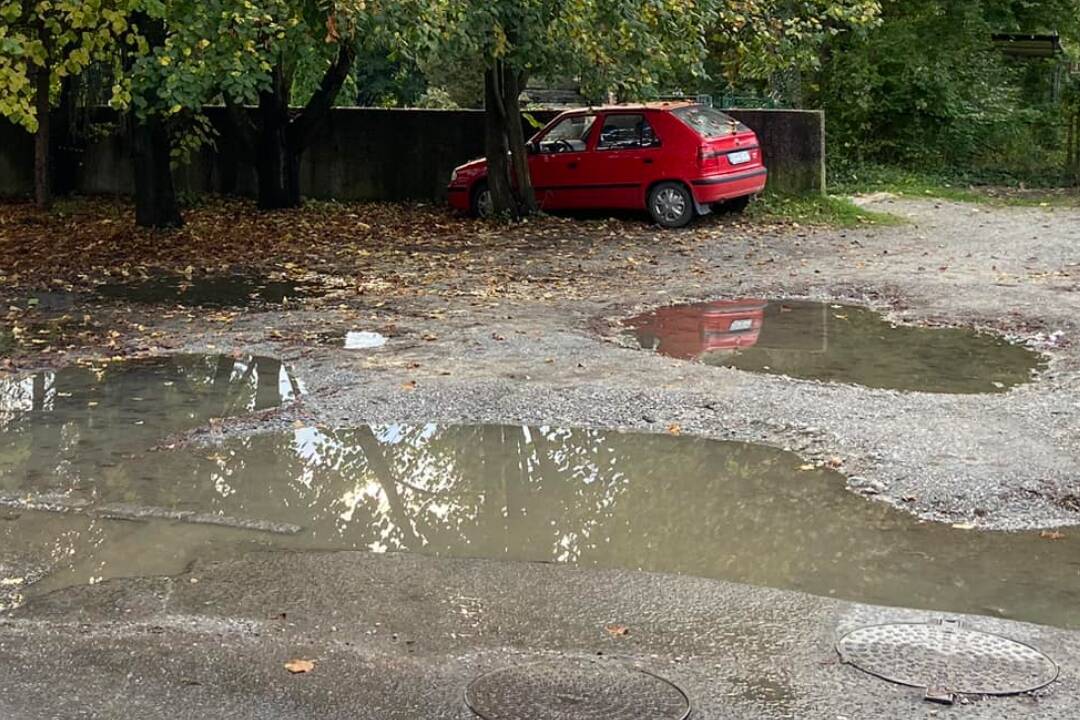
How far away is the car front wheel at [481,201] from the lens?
65.4 ft

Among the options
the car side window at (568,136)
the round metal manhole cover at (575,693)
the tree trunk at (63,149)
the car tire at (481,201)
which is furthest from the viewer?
the tree trunk at (63,149)

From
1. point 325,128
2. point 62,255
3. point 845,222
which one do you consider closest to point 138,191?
point 62,255

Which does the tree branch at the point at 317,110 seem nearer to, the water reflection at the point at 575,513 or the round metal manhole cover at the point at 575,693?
the water reflection at the point at 575,513

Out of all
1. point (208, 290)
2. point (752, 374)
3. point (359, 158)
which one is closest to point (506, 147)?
→ point (359, 158)

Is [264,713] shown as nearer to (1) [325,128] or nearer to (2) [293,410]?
(2) [293,410]

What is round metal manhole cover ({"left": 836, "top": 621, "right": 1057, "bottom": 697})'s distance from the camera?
4.56 meters

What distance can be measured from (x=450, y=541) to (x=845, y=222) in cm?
1337

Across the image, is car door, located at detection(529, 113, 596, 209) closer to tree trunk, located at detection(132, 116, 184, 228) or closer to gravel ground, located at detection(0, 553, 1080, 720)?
tree trunk, located at detection(132, 116, 184, 228)

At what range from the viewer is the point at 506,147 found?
19234 mm

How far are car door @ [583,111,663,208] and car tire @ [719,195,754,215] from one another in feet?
4.93

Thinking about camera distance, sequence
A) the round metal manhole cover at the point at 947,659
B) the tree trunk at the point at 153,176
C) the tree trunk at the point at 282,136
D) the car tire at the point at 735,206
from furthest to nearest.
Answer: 1. the tree trunk at the point at 282,136
2. the car tire at the point at 735,206
3. the tree trunk at the point at 153,176
4. the round metal manhole cover at the point at 947,659

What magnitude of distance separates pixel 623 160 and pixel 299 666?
46.8 ft

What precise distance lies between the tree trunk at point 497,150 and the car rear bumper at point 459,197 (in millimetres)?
944

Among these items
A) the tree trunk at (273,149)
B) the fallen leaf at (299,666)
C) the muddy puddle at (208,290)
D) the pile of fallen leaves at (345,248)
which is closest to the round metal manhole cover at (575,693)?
the fallen leaf at (299,666)
